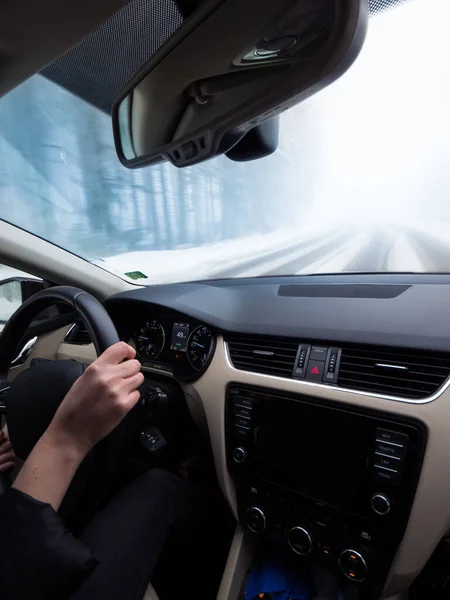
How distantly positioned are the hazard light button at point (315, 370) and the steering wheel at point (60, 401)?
645mm

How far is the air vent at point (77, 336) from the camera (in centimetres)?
228

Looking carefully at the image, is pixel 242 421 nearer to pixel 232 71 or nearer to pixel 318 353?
pixel 318 353

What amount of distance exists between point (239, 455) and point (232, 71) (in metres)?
1.28

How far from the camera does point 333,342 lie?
139cm

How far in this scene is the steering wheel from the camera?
0.99 m

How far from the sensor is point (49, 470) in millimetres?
859

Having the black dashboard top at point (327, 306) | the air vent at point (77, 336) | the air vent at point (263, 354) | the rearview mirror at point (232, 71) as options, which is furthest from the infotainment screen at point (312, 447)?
the air vent at point (77, 336)

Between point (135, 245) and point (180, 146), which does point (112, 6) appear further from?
point (135, 245)

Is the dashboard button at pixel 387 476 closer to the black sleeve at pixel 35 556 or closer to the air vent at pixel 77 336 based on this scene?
the black sleeve at pixel 35 556

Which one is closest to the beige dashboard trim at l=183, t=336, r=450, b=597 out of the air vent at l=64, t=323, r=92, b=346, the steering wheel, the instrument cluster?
the instrument cluster

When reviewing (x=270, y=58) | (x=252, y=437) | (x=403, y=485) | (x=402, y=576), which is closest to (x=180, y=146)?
(x=270, y=58)

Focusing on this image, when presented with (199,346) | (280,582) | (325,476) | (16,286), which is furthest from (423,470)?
(16,286)

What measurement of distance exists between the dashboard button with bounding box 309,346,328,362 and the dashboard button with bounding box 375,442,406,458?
31 cm

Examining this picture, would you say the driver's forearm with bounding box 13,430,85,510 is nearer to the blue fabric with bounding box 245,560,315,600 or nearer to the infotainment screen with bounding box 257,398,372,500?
the infotainment screen with bounding box 257,398,372,500
